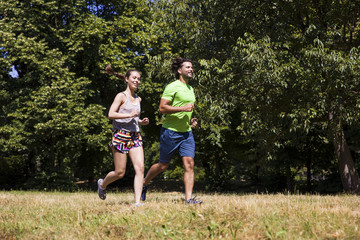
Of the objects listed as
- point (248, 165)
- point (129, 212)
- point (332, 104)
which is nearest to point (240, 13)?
point (332, 104)

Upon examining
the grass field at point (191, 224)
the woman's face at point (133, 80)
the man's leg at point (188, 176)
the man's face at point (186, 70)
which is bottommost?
the grass field at point (191, 224)

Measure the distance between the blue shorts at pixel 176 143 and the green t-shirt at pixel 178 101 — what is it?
8 centimetres

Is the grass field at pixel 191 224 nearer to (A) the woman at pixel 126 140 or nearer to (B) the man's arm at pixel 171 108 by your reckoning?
(A) the woman at pixel 126 140

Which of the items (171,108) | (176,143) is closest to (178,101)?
(171,108)

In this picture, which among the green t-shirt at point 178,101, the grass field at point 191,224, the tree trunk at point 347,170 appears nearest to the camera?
the grass field at point 191,224

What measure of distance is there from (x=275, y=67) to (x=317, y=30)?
5.81ft

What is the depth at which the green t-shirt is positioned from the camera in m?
5.49

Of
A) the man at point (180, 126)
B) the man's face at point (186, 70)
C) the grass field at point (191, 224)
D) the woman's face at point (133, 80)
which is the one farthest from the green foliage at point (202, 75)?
the grass field at point (191, 224)

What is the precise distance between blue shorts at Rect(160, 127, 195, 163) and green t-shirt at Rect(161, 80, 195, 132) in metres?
0.08

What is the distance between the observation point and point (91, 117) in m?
15.1

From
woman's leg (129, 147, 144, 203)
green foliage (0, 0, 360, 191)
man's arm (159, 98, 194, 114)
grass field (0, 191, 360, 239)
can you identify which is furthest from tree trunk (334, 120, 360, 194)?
woman's leg (129, 147, 144, 203)

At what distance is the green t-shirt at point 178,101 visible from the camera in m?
5.49

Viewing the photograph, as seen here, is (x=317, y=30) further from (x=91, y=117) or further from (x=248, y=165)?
(x=248, y=165)

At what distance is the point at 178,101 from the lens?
18.0 ft
